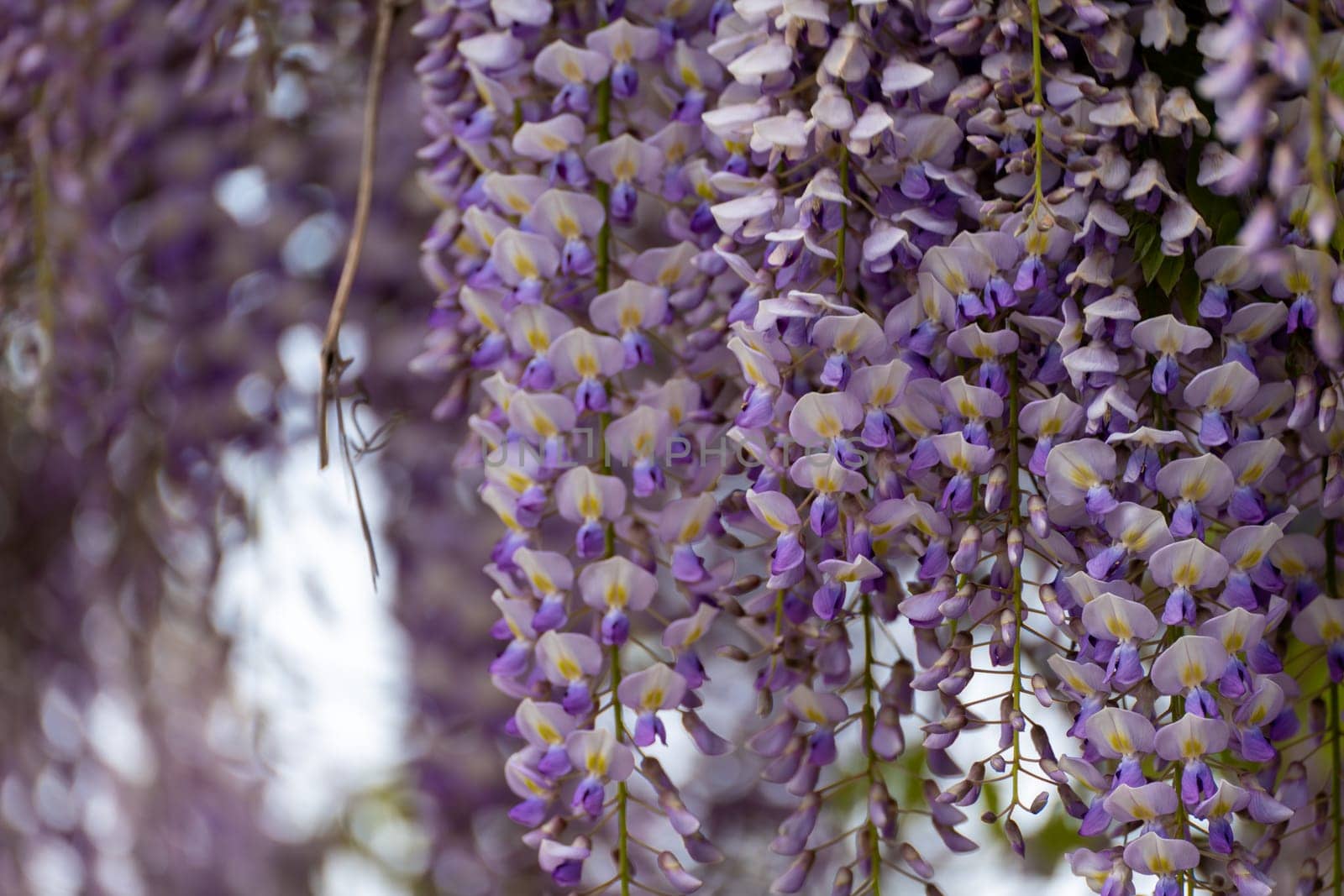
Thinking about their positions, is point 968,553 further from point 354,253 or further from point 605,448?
point 354,253

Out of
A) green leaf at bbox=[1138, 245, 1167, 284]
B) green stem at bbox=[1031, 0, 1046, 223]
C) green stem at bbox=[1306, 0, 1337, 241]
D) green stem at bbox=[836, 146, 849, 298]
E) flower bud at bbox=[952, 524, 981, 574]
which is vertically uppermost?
green stem at bbox=[1306, 0, 1337, 241]

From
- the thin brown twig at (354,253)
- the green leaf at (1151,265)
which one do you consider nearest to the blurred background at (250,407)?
the thin brown twig at (354,253)

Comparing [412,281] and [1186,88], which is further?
[412,281]

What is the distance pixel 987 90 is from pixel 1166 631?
0.70ft

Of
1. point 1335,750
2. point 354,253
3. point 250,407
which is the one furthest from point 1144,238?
point 250,407

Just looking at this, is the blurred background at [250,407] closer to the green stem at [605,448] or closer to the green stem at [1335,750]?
the green stem at [605,448]

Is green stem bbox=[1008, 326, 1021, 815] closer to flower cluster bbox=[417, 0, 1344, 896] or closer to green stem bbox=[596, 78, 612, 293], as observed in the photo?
flower cluster bbox=[417, 0, 1344, 896]

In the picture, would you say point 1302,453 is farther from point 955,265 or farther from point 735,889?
point 735,889

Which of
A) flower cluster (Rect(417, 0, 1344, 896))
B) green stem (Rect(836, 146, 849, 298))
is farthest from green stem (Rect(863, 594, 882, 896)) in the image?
green stem (Rect(836, 146, 849, 298))

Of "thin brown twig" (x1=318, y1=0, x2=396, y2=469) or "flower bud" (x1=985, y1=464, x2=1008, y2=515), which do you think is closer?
"flower bud" (x1=985, y1=464, x2=1008, y2=515)

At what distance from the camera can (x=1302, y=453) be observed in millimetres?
519

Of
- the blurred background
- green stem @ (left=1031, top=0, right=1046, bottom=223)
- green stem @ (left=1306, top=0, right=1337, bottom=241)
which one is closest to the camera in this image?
green stem @ (left=1306, top=0, right=1337, bottom=241)

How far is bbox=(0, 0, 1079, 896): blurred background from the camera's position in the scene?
82cm

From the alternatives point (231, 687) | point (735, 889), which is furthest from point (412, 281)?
point (735, 889)
